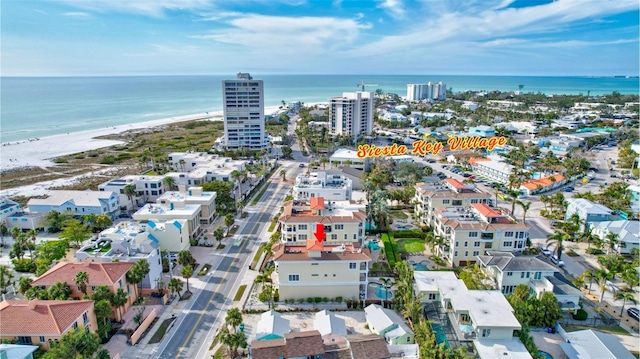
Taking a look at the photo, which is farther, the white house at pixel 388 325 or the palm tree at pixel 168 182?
the palm tree at pixel 168 182

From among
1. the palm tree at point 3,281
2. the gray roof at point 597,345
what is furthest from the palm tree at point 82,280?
the gray roof at point 597,345

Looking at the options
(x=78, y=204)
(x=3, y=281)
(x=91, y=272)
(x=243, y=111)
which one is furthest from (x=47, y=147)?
(x=91, y=272)

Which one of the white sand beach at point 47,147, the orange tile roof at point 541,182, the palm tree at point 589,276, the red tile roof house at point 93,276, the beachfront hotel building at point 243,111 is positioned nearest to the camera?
the red tile roof house at point 93,276

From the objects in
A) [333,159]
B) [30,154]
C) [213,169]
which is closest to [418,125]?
[333,159]

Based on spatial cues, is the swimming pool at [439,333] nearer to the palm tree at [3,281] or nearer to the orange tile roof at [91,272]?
the orange tile roof at [91,272]

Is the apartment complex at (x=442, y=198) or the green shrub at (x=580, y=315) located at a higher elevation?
the apartment complex at (x=442, y=198)

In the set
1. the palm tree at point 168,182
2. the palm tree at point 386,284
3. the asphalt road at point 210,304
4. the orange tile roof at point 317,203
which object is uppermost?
the orange tile roof at point 317,203
